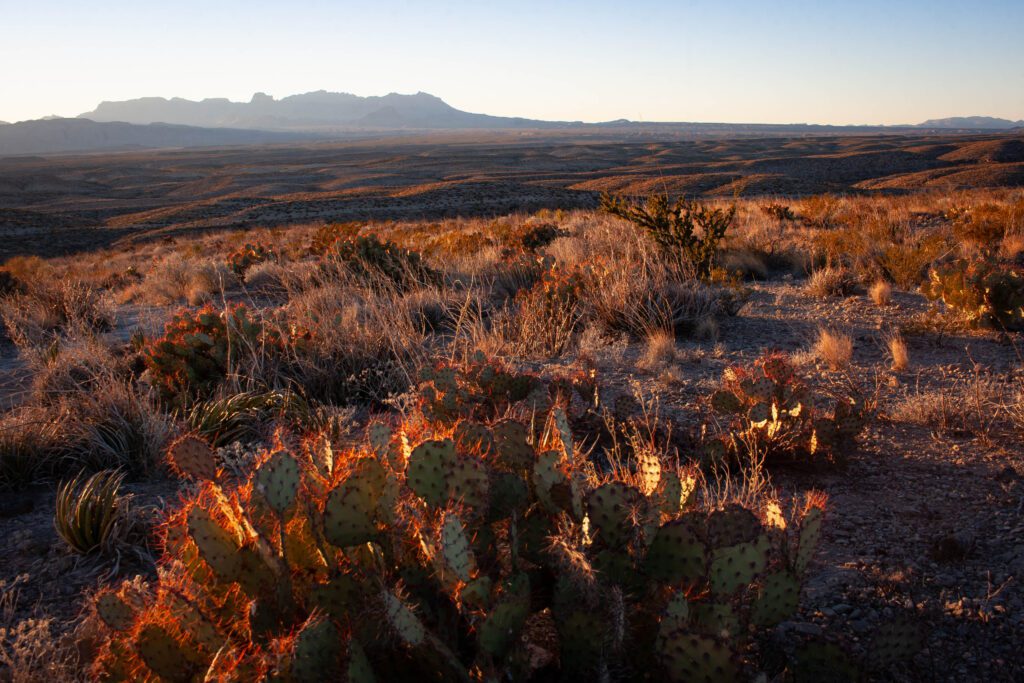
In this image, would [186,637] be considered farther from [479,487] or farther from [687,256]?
[687,256]

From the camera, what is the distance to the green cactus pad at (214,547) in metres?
2.00

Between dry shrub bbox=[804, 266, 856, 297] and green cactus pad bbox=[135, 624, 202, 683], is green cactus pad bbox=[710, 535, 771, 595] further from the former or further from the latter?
dry shrub bbox=[804, 266, 856, 297]

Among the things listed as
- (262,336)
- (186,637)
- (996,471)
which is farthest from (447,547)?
(262,336)

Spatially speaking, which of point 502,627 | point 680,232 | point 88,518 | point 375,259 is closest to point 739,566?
point 502,627

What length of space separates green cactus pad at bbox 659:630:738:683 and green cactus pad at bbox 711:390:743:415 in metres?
2.42

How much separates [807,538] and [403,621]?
4.29 ft

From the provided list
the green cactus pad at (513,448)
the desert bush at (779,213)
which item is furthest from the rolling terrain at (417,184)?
the green cactus pad at (513,448)

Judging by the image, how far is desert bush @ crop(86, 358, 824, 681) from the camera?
186 cm

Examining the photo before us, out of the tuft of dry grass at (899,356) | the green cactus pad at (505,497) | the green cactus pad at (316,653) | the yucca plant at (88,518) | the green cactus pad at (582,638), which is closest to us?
the green cactus pad at (316,653)

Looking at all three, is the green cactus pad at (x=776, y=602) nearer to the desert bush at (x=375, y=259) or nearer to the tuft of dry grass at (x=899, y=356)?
the tuft of dry grass at (x=899, y=356)

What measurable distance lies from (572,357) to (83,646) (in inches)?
173

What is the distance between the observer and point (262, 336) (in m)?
5.55

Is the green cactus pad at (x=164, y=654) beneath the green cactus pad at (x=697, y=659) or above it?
beneath

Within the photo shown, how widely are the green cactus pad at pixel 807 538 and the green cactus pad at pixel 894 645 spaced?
0.95 feet
